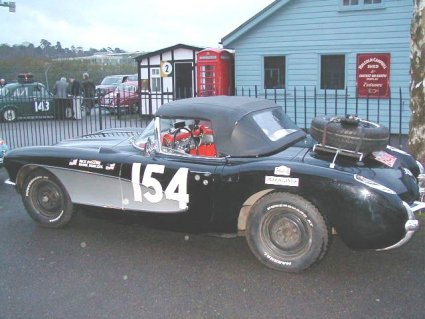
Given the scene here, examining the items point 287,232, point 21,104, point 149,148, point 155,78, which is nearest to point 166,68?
point 155,78

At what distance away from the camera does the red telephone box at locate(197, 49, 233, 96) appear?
1490 cm

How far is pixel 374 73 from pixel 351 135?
9.63 m

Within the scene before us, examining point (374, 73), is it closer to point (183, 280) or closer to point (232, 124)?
point (232, 124)

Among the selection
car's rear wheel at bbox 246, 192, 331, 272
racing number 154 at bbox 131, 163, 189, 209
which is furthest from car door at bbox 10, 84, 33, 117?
car's rear wheel at bbox 246, 192, 331, 272

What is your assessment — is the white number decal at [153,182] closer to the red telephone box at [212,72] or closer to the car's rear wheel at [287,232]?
the car's rear wheel at [287,232]

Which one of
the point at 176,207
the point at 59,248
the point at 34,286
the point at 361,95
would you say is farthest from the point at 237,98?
the point at 361,95

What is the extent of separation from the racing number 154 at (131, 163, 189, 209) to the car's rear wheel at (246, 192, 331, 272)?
0.70 m

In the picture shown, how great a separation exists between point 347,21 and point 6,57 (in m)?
40.7

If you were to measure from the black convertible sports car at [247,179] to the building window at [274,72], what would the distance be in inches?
374

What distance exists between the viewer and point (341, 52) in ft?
43.9

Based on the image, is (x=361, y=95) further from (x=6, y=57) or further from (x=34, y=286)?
(x=6, y=57)

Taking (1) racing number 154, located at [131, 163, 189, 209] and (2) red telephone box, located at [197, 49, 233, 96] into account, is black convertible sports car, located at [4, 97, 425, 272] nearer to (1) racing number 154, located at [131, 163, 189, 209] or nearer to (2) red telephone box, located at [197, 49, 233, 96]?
(1) racing number 154, located at [131, 163, 189, 209]

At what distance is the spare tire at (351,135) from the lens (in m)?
4.14

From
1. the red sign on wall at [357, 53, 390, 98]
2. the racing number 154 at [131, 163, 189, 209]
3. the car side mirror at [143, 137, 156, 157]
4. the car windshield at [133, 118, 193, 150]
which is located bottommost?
the racing number 154 at [131, 163, 189, 209]
